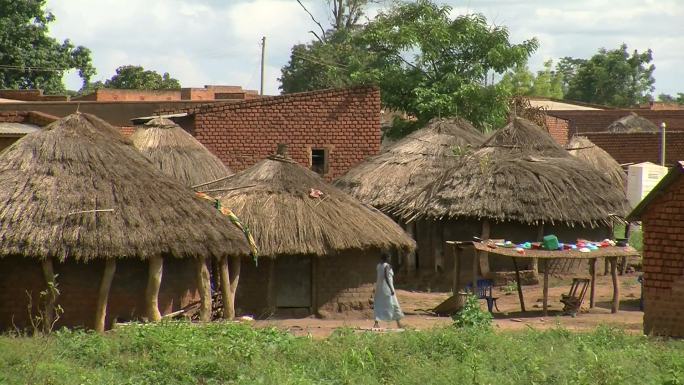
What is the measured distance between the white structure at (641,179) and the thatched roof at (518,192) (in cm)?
587

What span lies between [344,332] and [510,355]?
238 centimetres

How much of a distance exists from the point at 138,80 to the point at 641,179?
2548cm

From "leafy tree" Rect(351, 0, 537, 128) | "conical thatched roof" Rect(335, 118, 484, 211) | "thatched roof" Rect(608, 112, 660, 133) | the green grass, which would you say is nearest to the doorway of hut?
the green grass

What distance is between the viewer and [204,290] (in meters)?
18.3

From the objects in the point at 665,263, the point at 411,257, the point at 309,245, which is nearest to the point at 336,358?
the point at 665,263

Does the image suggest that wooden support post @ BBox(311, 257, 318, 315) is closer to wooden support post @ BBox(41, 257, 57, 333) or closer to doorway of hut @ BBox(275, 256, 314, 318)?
doorway of hut @ BBox(275, 256, 314, 318)

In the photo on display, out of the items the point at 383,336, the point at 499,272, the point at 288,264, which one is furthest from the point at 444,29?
the point at 383,336

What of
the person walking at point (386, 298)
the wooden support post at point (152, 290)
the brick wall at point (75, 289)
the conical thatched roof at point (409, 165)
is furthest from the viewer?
the conical thatched roof at point (409, 165)

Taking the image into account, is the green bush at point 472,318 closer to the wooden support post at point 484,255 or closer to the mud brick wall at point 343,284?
the wooden support post at point 484,255

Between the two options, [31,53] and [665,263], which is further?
[31,53]

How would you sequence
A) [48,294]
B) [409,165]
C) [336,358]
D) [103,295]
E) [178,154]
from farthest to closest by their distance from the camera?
[409,165]
[178,154]
[103,295]
[48,294]
[336,358]

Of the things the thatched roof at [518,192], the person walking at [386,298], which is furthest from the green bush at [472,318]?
the thatched roof at [518,192]

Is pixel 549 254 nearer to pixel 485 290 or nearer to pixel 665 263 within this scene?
pixel 485 290

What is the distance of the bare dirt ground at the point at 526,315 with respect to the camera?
60.5ft
